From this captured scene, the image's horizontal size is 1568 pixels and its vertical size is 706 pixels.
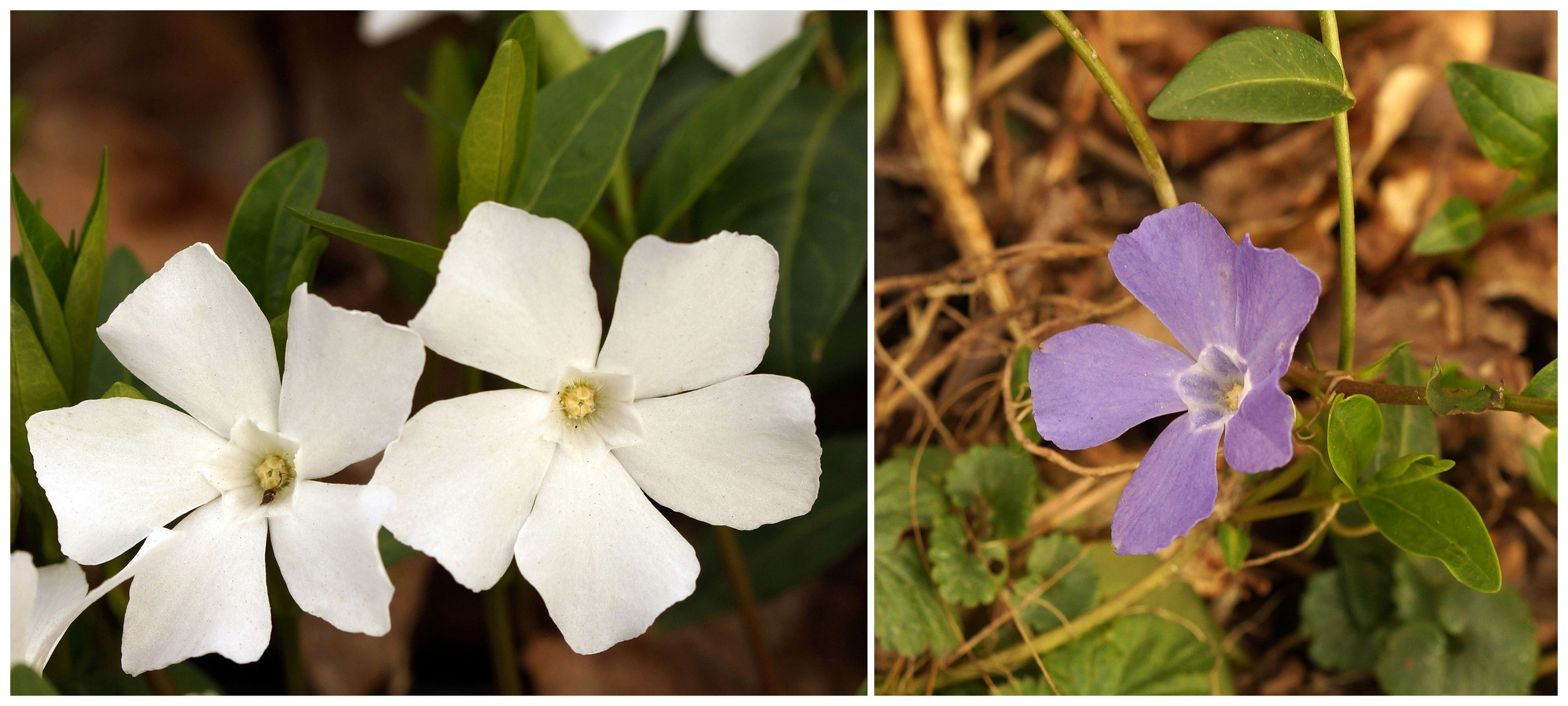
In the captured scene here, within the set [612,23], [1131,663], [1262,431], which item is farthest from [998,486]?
[612,23]

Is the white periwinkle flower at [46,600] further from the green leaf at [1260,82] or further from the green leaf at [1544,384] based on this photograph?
the green leaf at [1544,384]

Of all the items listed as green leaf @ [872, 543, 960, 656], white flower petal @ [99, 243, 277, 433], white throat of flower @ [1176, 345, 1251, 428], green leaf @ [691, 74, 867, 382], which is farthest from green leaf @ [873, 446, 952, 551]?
white flower petal @ [99, 243, 277, 433]

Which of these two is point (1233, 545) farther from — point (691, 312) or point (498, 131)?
point (498, 131)

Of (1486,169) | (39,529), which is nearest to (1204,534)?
(1486,169)

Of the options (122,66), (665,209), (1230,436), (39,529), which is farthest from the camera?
(122,66)

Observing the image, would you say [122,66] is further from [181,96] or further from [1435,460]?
[1435,460]
